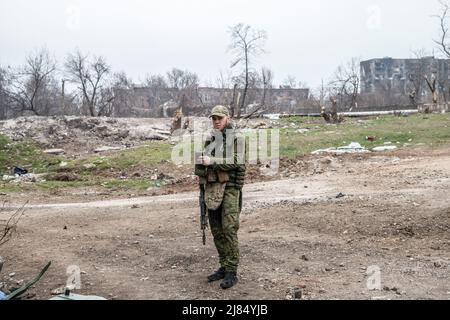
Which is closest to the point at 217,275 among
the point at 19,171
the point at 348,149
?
the point at 348,149

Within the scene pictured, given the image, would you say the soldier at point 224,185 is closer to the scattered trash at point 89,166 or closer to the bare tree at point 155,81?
the scattered trash at point 89,166

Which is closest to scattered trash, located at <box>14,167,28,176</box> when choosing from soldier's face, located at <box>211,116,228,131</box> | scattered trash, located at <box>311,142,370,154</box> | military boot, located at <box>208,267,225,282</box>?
scattered trash, located at <box>311,142,370,154</box>

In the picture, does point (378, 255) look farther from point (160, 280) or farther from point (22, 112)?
point (22, 112)

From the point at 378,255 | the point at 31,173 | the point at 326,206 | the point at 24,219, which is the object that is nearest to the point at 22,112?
the point at 31,173

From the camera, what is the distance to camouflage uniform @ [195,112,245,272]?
515 cm

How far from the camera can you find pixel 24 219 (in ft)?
31.7

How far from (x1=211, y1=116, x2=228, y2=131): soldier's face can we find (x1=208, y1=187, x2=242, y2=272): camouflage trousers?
60cm

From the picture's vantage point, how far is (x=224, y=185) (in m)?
5.18

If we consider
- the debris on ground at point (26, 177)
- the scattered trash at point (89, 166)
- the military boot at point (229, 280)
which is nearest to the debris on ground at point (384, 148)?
the scattered trash at point (89, 166)

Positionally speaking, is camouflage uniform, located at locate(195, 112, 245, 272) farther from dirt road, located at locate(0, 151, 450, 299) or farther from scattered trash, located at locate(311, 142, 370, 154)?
scattered trash, located at locate(311, 142, 370, 154)

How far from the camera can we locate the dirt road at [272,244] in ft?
17.2

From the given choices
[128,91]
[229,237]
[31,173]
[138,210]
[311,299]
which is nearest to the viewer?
[311,299]

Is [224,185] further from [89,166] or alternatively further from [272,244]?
[89,166]

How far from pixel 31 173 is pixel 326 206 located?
434 inches
